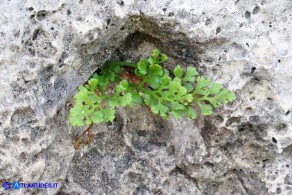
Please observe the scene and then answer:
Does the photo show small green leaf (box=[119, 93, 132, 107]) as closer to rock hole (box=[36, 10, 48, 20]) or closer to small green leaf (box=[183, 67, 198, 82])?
small green leaf (box=[183, 67, 198, 82])

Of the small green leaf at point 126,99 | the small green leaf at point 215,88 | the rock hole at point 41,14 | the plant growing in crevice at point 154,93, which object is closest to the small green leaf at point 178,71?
the plant growing in crevice at point 154,93

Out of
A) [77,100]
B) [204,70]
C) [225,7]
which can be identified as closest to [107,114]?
[77,100]

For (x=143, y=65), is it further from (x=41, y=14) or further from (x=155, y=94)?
(x=41, y=14)

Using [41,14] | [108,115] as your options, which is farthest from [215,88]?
[41,14]

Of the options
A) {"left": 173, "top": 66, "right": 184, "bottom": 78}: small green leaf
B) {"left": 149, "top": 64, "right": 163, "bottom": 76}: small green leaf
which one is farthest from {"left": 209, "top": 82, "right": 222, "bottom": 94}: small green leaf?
{"left": 149, "top": 64, "right": 163, "bottom": 76}: small green leaf

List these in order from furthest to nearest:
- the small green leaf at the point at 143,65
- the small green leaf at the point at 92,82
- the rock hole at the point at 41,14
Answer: the small green leaf at the point at 143,65, the small green leaf at the point at 92,82, the rock hole at the point at 41,14

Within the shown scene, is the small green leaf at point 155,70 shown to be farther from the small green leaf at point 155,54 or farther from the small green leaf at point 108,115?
the small green leaf at point 108,115
